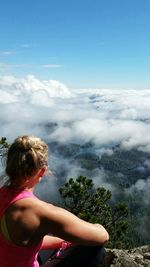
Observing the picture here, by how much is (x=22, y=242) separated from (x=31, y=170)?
67cm

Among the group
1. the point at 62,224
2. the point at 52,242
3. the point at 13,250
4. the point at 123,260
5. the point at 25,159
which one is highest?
the point at 25,159

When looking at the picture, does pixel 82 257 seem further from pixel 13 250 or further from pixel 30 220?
pixel 30 220

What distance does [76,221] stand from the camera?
12.2 ft

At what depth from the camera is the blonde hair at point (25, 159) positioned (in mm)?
4016

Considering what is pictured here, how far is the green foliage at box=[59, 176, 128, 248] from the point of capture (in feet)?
125

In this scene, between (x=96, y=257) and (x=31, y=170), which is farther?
(x=96, y=257)

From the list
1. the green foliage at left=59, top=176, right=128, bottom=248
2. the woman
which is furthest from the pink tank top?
the green foliage at left=59, top=176, right=128, bottom=248

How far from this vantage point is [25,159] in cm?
402

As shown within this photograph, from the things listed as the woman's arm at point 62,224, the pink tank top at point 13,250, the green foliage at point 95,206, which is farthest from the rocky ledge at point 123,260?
the green foliage at point 95,206

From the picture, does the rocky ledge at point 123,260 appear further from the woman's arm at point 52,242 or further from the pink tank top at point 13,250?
the pink tank top at point 13,250

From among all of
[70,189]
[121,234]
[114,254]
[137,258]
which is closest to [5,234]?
[114,254]

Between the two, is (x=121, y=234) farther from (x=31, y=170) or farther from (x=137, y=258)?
(x=31, y=170)

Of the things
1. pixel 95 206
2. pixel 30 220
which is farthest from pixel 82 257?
pixel 95 206

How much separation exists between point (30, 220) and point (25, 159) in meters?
0.61
